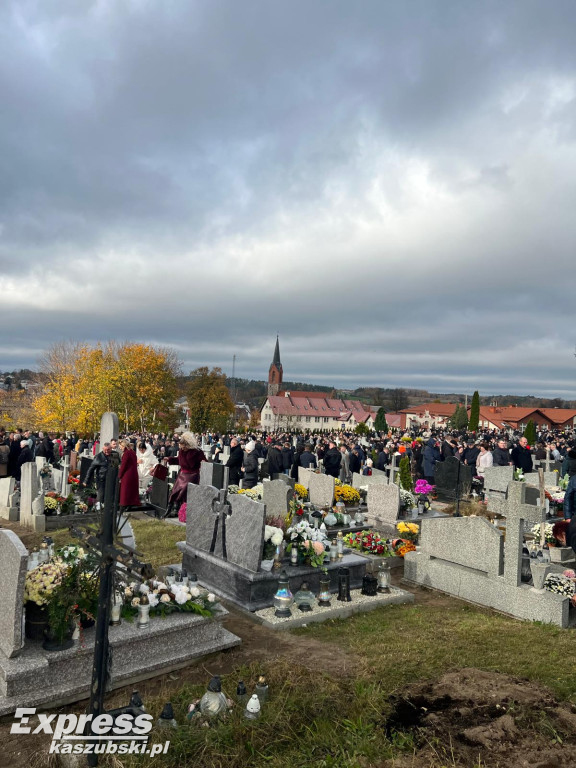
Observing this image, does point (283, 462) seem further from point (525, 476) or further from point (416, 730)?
point (416, 730)

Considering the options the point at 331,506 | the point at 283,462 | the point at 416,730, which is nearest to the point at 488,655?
the point at 416,730

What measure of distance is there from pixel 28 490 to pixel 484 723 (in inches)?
426

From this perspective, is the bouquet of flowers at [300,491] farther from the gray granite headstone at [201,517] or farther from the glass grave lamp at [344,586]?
the glass grave lamp at [344,586]

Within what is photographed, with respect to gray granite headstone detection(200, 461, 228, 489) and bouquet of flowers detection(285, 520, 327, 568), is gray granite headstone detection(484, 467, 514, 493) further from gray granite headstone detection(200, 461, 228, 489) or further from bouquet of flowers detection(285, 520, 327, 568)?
bouquet of flowers detection(285, 520, 327, 568)

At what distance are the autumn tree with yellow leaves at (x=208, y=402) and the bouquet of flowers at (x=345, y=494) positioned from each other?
38.7 m

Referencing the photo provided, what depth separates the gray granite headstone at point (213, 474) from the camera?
13.0m

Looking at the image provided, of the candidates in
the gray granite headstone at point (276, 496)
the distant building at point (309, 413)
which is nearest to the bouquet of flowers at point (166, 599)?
the gray granite headstone at point (276, 496)

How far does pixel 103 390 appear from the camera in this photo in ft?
128

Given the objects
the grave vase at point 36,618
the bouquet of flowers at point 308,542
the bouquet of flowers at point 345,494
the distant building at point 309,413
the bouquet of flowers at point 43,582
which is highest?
the bouquet of flowers at point 43,582

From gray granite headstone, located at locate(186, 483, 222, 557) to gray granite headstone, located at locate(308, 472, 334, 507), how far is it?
5.22 m

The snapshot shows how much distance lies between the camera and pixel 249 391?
178 metres

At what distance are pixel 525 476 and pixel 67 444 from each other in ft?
70.7

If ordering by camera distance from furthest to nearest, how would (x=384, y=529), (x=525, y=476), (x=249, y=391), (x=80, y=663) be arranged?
(x=249, y=391) → (x=525, y=476) → (x=384, y=529) → (x=80, y=663)

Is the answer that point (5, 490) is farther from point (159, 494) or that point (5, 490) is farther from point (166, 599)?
point (166, 599)
